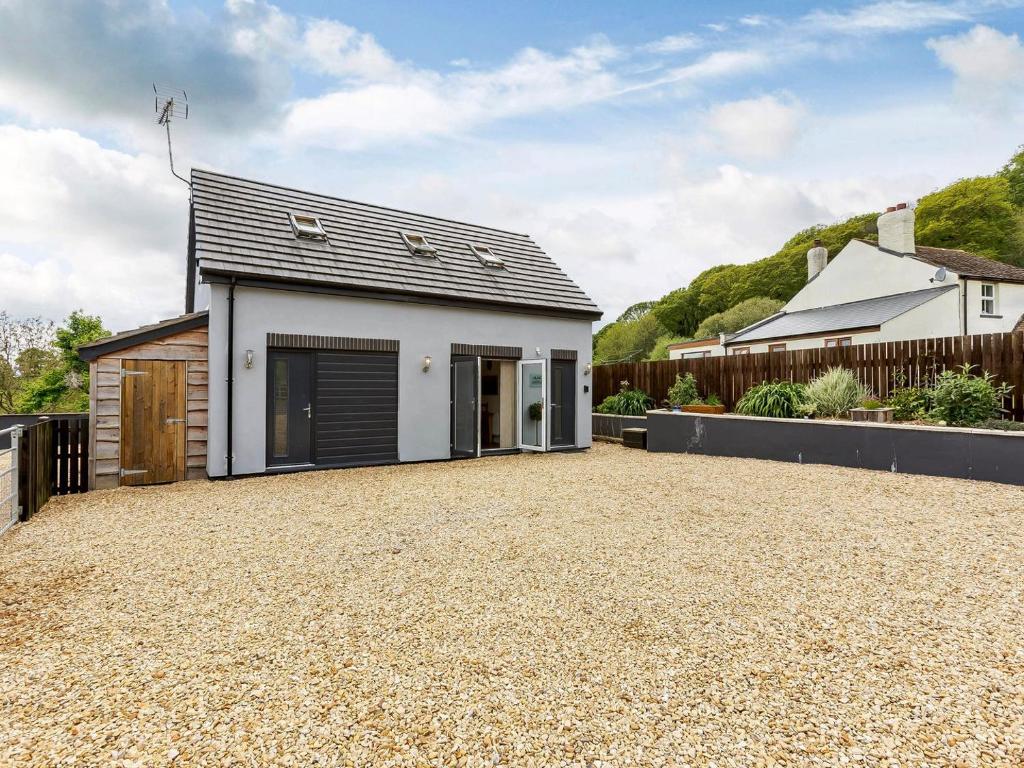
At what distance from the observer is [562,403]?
11680mm

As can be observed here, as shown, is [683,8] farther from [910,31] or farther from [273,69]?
[273,69]

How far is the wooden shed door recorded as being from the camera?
753cm

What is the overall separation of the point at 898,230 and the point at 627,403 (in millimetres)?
15283

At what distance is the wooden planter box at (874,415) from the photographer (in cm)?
823

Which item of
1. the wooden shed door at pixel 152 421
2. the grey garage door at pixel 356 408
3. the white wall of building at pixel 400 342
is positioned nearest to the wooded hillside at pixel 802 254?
the white wall of building at pixel 400 342

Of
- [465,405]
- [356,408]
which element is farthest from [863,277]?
[356,408]

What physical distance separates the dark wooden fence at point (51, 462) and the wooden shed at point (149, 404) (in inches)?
4.8

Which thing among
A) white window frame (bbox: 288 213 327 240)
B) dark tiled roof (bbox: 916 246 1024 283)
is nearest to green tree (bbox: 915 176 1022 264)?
dark tiled roof (bbox: 916 246 1024 283)

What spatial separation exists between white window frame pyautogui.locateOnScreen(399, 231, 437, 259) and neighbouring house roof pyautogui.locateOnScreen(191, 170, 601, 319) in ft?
0.34

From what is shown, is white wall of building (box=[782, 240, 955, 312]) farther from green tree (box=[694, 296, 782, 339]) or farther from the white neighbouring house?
green tree (box=[694, 296, 782, 339])

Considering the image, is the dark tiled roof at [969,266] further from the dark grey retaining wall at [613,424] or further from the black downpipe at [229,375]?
the black downpipe at [229,375]

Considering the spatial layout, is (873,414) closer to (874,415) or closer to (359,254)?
(874,415)

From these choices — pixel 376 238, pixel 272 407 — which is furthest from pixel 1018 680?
pixel 376 238

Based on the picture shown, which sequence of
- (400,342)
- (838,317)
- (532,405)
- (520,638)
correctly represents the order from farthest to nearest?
1. (838,317)
2. (532,405)
3. (400,342)
4. (520,638)
